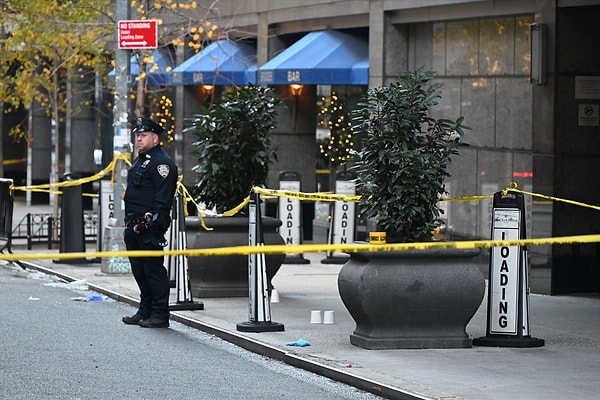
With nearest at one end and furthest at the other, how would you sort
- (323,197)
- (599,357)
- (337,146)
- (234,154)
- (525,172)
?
(599,357) → (323,197) → (234,154) → (525,172) → (337,146)

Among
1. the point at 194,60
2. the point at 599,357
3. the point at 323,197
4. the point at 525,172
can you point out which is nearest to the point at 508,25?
the point at 525,172

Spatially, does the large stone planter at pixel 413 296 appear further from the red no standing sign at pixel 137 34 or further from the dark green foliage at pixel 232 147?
the red no standing sign at pixel 137 34

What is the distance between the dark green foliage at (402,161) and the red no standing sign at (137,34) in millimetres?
6390

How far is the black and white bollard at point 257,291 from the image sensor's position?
40.2ft

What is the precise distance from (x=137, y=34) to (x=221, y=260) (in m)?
4.25

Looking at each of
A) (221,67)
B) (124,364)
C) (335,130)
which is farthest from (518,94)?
(221,67)

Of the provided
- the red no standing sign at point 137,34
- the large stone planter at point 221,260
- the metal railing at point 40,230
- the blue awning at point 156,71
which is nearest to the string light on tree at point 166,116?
the blue awning at point 156,71

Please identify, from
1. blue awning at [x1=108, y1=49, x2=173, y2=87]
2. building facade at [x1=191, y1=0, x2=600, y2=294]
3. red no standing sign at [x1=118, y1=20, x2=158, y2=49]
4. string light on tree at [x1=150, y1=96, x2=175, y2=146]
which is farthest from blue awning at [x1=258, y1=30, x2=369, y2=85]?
string light on tree at [x1=150, y1=96, x2=175, y2=146]

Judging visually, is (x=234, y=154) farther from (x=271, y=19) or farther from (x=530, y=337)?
(x=271, y=19)

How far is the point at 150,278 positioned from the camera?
12930 millimetres

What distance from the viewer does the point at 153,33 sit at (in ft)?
58.2

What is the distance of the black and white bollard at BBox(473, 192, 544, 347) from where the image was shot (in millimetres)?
11547

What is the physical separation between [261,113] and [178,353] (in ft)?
16.8

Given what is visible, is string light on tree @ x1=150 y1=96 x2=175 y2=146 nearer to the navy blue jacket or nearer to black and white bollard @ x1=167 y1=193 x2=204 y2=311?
black and white bollard @ x1=167 y1=193 x2=204 y2=311
